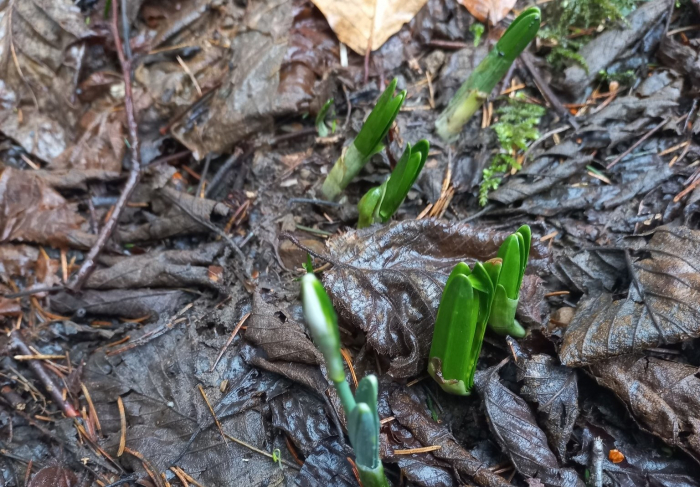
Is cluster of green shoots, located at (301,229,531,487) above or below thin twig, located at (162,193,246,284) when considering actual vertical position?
above

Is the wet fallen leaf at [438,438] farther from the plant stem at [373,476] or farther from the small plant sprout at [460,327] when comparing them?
the plant stem at [373,476]

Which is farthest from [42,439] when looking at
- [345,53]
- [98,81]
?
[345,53]

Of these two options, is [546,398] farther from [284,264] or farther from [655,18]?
[655,18]

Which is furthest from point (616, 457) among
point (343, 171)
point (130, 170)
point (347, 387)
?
point (130, 170)

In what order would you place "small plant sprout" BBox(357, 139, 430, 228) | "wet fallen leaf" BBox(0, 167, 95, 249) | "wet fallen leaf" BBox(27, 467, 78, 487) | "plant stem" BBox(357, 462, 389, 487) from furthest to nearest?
"wet fallen leaf" BBox(0, 167, 95, 249) → "small plant sprout" BBox(357, 139, 430, 228) → "wet fallen leaf" BBox(27, 467, 78, 487) → "plant stem" BBox(357, 462, 389, 487)

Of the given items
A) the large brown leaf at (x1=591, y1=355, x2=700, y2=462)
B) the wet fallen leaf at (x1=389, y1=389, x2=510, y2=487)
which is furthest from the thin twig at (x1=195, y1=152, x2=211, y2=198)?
the large brown leaf at (x1=591, y1=355, x2=700, y2=462)

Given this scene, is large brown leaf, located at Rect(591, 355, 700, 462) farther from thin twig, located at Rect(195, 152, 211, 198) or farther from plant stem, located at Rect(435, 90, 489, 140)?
thin twig, located at Rect(195, 152, 211, 198)
